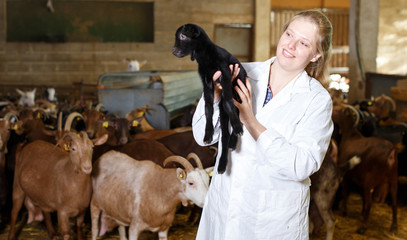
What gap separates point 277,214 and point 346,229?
381cm

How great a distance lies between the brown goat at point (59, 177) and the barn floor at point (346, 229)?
1.26 ft

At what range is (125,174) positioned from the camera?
4.13 meters

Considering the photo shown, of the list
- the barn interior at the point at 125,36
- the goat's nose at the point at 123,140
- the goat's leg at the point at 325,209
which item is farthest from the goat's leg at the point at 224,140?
the barn interior at the point at 125,36

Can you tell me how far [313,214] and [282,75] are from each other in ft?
11.2

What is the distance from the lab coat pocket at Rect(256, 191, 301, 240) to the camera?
1.93 m

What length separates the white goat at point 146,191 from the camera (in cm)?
380

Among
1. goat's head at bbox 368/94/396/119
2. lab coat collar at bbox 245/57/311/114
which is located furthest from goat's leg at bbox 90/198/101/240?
goat's head at bbox 368/94/396/119

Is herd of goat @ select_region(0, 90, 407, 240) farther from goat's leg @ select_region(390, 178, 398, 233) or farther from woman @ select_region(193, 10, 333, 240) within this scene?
woman @ select_region(193, 10, 333, 240)

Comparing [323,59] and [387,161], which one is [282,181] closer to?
[323,59]

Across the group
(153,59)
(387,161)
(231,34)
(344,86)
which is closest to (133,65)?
(153,59)

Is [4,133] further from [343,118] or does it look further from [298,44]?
[343,118]

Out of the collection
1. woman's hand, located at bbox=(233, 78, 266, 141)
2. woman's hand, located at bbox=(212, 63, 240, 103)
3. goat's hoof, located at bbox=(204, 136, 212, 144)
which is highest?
woman's hand, located at bbox=(212, 63, 240, 103)

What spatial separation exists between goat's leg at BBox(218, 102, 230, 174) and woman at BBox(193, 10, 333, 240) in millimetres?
64

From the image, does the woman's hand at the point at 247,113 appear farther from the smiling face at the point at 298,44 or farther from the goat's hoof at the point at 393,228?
the goat's hoof at the point at 393,228
